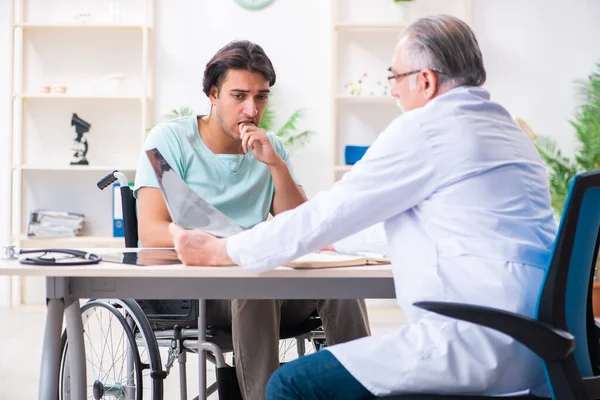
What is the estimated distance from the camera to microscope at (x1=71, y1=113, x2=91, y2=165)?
18.4 ft

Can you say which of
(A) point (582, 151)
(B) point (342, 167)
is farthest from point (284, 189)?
(A) point (582, 151)

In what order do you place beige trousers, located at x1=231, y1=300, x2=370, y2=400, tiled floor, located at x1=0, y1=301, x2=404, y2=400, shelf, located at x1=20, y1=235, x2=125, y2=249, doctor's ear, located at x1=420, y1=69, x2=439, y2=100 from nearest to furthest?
doctor's ear, located at x1=420, y1=69, x2=439, y2=100
beige trousers, located at x1=231, y1=300, x2=370, y2=400
tiled floor, located at x1=0, y1=301, x2=404, y2=400
shelf, located at x1=20, y1=235, x2=125, y2=249

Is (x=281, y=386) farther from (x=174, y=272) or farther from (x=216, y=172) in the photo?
(x=216, y=172)

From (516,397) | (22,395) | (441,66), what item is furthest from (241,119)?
(22,395)

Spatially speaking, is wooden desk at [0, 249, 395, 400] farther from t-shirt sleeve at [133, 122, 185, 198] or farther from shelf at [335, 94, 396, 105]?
shelf at [335, 94, 396, 105]

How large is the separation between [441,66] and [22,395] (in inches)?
98.9

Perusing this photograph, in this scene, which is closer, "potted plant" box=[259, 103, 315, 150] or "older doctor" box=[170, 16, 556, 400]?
"older doctor" box=[170, 16, 556, 400]

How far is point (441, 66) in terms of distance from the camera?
1.64 meters

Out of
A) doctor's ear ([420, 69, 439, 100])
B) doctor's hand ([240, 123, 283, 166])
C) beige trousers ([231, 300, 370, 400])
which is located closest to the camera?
doctor's ear ([420, 69, 439, 100])

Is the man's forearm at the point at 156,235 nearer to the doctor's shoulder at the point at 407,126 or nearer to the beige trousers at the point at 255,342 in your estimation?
the beige trousers at the point at 255,342

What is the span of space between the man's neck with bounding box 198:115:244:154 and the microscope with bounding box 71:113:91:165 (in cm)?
330

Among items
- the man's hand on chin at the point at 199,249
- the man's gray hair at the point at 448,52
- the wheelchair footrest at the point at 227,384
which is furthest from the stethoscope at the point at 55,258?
the man's gray hair at the point at 448,52

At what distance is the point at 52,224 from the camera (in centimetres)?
557

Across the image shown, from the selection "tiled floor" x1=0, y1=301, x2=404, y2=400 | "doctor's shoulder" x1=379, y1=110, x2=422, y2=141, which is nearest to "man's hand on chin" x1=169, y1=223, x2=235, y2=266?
"doctor's shoulder" x1=379, y1=110, x2=422, y2=141
